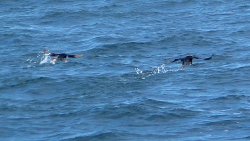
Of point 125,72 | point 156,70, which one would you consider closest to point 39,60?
point 125,72

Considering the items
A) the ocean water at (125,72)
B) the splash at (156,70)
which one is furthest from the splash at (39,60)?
the splash at (156,70)

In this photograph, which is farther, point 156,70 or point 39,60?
point 39,60

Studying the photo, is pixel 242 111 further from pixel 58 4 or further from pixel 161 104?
pixel 58 4

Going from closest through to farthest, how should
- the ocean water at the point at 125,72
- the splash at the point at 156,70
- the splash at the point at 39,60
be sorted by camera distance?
the ocean water at the point at 125,72, the splash at the point at 156,70, the splash at the point at 39,60

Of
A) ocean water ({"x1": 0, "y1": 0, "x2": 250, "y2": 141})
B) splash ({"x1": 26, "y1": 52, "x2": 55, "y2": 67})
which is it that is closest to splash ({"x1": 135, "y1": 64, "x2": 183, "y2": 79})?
ocean water ({"x1": 0, "y1": 0, "x2": 250, "y2": 141})

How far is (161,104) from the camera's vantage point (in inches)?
1431

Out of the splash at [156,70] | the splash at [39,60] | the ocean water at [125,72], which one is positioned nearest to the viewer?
the ocean water at [125,72]

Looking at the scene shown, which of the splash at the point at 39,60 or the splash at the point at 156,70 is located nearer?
the splash at the point at 156,70

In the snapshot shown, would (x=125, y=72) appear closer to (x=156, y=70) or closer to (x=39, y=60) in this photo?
(x=156, y=70)

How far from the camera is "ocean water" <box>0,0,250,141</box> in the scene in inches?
1331

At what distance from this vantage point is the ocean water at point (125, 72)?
33812 millimetres

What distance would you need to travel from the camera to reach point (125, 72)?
133 ft

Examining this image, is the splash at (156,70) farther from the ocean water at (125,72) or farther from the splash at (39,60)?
the splash at (39,60)

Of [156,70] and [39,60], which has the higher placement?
[39,60]
